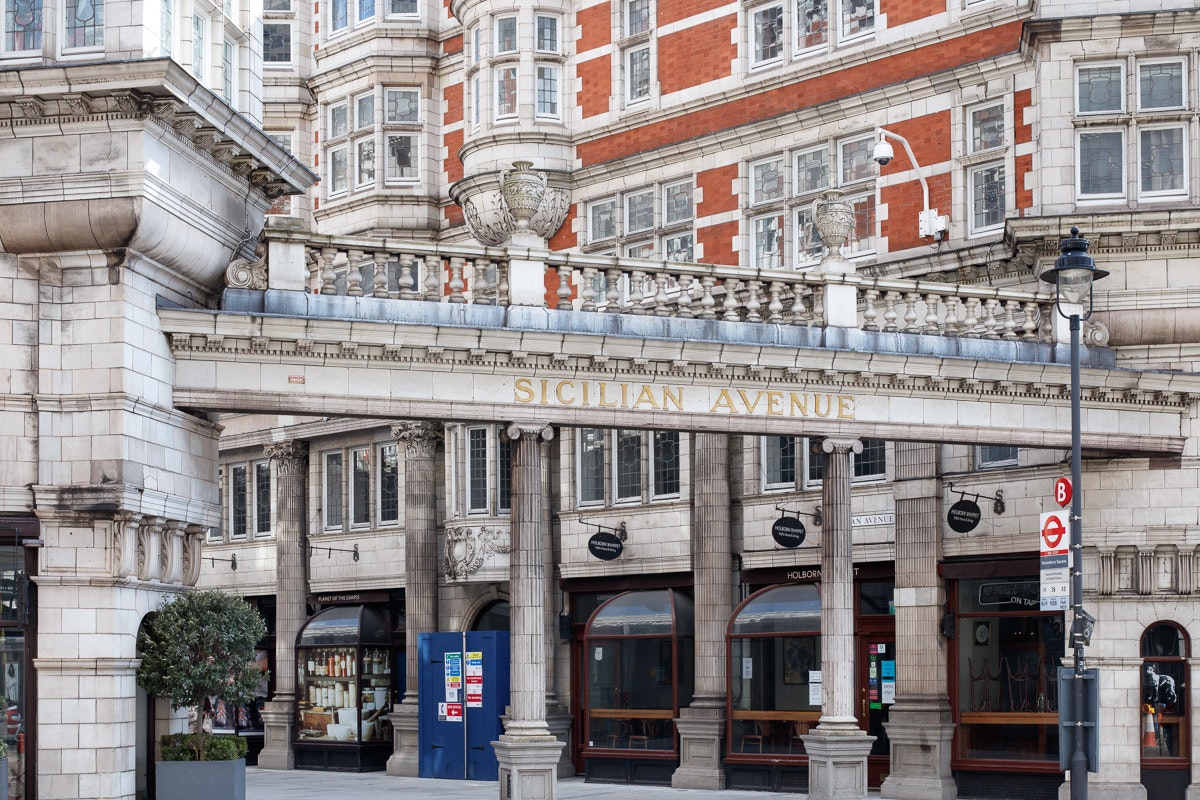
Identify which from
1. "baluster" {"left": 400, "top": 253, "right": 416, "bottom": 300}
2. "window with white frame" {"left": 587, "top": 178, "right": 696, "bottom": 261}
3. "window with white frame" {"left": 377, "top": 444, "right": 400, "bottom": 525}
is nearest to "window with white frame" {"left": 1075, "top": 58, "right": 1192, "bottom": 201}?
"window with white frame" {"left": 587, "top": 178, "right": 696, "bottom": 261}

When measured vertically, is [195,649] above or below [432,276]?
below

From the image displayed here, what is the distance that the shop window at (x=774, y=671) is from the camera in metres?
31.0

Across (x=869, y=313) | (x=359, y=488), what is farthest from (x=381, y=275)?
(x=359, y=488)

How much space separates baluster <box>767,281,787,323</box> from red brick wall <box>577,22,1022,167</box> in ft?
24.0

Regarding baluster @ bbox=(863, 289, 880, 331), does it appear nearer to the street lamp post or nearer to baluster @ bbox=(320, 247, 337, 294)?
the street lamp post

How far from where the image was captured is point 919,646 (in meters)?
29.1

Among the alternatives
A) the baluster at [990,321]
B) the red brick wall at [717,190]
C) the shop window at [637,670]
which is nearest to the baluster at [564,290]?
the baluster at [990,321]

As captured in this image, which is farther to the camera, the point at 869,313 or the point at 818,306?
the point at 869,313

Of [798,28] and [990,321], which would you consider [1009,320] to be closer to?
[990,321]

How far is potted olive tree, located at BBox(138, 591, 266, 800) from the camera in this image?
20.1 metres

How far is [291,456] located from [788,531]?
1422cm

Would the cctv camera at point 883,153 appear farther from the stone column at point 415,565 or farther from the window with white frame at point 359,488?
the window with white frame at point 359,488

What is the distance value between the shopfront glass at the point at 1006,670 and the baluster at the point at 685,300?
7.99 m

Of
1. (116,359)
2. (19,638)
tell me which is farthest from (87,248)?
(19,638)
